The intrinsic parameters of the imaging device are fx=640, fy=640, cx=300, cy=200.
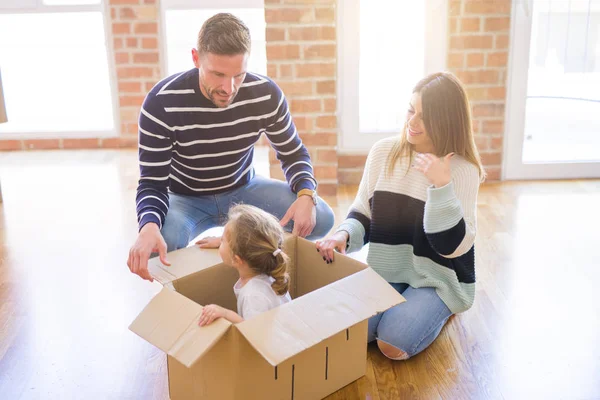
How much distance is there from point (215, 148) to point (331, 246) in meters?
0.51

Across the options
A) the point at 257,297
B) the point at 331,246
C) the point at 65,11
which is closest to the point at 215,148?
the point at 331,246

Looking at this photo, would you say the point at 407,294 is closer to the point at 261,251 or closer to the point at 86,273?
the point at 261,251

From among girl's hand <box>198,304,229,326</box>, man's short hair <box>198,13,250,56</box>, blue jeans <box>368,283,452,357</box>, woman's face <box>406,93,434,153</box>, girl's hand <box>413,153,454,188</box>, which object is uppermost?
man's short hair <box>198,13,250,56</box>

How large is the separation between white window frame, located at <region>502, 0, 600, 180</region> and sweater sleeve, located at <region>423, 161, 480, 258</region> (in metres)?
1.74

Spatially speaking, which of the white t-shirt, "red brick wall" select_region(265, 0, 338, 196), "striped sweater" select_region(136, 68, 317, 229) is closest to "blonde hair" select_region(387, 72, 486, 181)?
"striped sweater" select_region(136, 68, 317, 229)

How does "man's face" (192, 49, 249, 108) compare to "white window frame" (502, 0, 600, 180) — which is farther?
"white window frame" (502, 0, 600, 180)

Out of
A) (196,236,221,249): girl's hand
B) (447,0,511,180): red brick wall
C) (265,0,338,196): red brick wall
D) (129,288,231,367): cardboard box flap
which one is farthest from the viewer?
(447,0,511,180): red brick wall

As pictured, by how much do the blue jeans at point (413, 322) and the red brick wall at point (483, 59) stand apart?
65.1 inches

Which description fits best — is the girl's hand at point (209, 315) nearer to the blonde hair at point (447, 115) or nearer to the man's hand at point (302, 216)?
the man's hand at point (302, 216)

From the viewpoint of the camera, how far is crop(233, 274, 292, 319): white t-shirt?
1.49 m

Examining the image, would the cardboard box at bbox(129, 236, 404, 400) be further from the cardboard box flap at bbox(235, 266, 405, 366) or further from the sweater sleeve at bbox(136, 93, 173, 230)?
the sweater sleeve at bbox(136, 93, 173, 230)

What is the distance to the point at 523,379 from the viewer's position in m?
1.62

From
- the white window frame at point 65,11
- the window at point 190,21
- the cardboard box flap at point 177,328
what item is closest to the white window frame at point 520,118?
the window at point 190,21

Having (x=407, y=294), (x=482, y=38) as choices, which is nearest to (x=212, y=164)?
(x=407, y=294)
